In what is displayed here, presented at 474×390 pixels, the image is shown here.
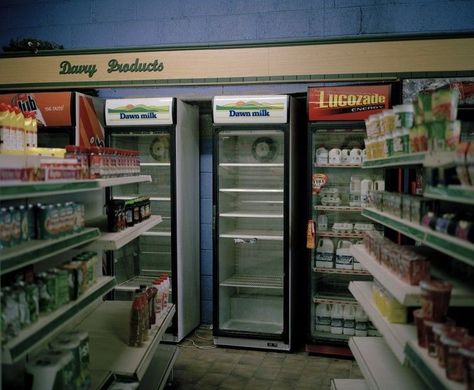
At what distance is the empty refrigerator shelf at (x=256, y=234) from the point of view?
17.6 feet

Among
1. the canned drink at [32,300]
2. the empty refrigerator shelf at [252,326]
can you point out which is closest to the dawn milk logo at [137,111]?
the empty refrigerator shelf at [252,326]

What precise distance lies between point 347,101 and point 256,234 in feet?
5.58

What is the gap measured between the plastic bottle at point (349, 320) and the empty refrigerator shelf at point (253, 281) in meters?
0.72

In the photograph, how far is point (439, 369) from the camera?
2168 mm

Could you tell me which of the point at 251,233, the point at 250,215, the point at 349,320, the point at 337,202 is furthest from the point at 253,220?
the point at 349,320

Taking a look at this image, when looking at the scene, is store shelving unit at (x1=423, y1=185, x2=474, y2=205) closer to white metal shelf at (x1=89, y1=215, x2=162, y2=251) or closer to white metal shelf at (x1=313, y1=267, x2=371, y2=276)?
white metal shelf at (x1=89, y1=215, x2=162, y2=251)

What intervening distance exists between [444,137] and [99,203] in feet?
9.04

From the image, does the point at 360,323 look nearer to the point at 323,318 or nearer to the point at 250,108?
the point at 323,318

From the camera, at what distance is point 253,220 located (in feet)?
19.5

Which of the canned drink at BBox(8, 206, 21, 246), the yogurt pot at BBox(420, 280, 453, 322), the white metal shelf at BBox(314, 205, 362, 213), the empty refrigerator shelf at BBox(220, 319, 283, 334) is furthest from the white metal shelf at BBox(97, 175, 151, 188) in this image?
the empty refrigerator shelf at BBox(220, 319, 283, 334)

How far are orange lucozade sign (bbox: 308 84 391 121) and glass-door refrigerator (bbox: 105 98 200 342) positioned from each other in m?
1.43

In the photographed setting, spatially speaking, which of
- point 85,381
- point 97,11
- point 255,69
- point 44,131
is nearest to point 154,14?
point 97,11

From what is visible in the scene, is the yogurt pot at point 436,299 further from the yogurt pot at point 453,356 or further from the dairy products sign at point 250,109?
the dairy products sign at point 250,109

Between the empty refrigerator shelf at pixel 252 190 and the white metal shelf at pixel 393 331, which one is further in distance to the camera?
the empty refrigerator shelf at pixel 252 190
